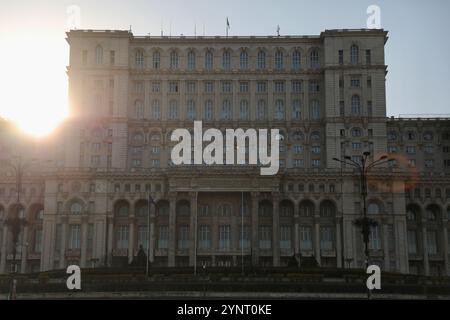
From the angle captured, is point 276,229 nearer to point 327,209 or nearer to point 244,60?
point 327,209

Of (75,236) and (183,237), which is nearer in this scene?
(75,236)

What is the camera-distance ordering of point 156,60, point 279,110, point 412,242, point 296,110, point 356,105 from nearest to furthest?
point 412,242 < point 356,105 < point 296,110 < point 279,110 < point 156,60

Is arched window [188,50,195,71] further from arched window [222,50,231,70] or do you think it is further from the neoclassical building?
arched window [222,50,231,70]

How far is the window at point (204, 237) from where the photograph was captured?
110188 mm

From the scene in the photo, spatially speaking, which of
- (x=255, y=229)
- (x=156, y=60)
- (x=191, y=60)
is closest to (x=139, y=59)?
(x=156, y=60)

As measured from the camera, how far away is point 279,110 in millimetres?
123875

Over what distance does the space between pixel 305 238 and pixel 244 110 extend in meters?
29.9

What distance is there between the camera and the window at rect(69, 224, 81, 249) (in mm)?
109375

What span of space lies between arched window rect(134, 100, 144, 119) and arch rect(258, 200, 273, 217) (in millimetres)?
31059

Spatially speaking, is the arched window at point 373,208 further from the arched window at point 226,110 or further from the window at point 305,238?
the arched window at point 226,110

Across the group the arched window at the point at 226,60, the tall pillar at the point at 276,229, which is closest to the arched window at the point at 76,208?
the tall pillar at the point at 276,229

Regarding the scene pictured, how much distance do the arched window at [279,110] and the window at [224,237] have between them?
26.4m

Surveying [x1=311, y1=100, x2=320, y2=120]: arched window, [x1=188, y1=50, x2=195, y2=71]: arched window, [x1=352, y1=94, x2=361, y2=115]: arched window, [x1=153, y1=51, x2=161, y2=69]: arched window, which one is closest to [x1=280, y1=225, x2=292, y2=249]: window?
[x1=311, y1=100, x2=320, y2=120]: arched window
